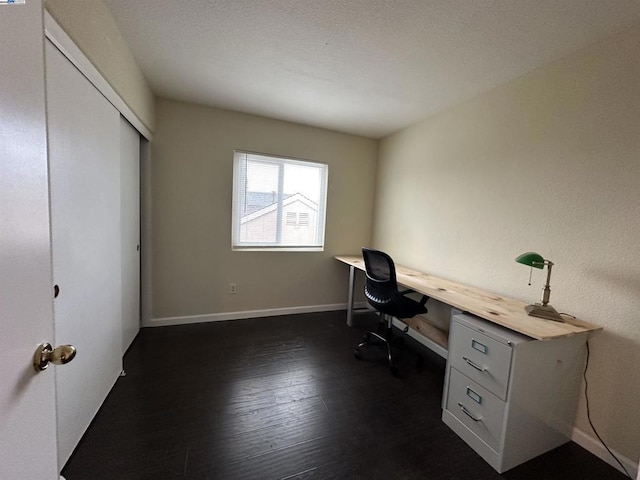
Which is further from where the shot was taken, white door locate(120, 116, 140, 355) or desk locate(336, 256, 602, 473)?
white door locate(120, 116, 140, 355)

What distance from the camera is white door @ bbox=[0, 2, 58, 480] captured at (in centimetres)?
52

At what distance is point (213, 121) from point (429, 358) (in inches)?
138

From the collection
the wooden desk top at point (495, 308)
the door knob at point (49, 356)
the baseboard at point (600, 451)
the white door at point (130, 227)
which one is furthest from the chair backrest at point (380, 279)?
the white door at point (130, 227)

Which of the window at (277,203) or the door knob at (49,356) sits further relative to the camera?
the window at (277,203)

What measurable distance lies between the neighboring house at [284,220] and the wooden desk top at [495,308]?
1515mm

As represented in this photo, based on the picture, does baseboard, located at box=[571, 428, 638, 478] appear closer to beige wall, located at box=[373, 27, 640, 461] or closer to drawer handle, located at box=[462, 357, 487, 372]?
beige wall, located at box=[373, 27, 640, 461]

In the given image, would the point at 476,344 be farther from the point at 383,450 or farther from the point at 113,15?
the point at 113,15

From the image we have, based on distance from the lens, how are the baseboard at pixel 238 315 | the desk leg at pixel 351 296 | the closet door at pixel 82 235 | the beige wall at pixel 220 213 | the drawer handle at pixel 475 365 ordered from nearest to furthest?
1. the closet door at pixel 82 235
2. the drawer handle at pixel 475 365
3. the beige wall at pixel 220 213
4. the baseboard at pixel 238 315
5. the desk leg at pixel 351 296

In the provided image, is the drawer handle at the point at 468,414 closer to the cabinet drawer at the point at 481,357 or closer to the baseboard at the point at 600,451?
the cabinet drawer at the point at 481,357

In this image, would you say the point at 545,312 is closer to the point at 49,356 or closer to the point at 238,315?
the point at 49,356

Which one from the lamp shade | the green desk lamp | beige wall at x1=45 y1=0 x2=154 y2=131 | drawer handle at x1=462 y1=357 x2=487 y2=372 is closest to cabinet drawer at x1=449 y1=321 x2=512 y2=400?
drawer handle at x1=462 y1=357 x2=487 y2=372

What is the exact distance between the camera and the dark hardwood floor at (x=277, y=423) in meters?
1.46

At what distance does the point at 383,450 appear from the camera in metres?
1.60

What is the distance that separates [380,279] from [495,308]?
A: 0.92 m
